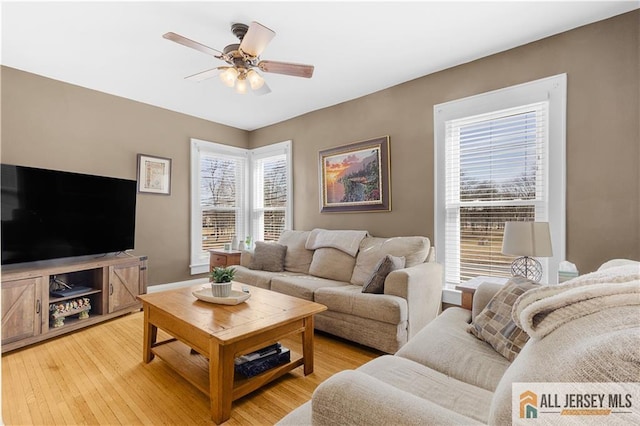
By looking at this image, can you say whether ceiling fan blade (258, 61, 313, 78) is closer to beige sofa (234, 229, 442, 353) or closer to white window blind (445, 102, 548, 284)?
white window blind (445, 102, 548, 284)

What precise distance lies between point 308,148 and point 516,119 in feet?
8.63

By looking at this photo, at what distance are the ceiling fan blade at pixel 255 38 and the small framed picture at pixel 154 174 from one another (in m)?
2.63

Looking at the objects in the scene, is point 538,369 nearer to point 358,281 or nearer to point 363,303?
point 363,303

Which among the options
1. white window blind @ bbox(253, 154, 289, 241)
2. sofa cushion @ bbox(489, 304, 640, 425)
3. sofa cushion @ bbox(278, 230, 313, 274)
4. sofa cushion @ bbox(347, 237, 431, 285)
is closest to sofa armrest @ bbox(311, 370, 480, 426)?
sofa cushion @ bbox(489, 304, 640, 425)

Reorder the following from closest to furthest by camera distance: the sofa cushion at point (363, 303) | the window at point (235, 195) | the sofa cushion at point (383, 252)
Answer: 1. the sofa cushion at point (363, 303)
2. the sofa cushion at point (383, 252)
3. the window at point (235, 195)

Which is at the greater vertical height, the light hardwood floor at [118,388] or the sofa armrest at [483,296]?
the sofa armrest at [483,296]

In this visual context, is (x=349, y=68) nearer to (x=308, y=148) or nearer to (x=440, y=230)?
(x=308, y=148)

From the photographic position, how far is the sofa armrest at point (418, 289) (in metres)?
2.50

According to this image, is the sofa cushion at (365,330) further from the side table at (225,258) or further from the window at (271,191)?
the window at (271,191)

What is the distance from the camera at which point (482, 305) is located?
190cm

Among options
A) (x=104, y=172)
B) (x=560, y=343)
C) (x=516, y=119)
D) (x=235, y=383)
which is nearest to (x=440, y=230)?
(x=516, y=119)

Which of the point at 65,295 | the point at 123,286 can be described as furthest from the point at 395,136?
the point at 65,295

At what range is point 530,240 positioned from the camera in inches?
86.6

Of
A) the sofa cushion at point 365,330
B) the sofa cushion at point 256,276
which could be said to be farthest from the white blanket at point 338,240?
the sofa cushion at point 365,330
